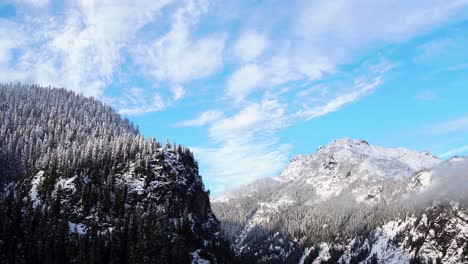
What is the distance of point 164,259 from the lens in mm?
194000

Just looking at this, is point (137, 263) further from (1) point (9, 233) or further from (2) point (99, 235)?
(1) point (9, 233)

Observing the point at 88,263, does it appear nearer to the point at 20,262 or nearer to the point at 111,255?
the point at 111,255

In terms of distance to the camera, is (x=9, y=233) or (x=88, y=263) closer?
(x=88, y=263)

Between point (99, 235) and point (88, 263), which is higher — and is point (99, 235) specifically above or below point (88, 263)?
above

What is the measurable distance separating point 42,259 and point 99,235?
2451 cm

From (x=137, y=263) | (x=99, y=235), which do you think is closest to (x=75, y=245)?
(x=99, y=235)

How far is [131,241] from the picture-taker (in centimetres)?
19962

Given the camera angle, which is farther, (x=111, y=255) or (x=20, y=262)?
(x=111, y=255)

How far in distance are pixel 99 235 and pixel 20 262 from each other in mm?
32423

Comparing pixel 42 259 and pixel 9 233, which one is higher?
pixel 9 233

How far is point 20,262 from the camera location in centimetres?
17862

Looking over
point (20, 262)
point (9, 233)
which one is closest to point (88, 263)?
point (20, 262)

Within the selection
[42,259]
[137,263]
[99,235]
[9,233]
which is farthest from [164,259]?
[9,233]

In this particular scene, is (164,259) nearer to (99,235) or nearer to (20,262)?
(99,235)
